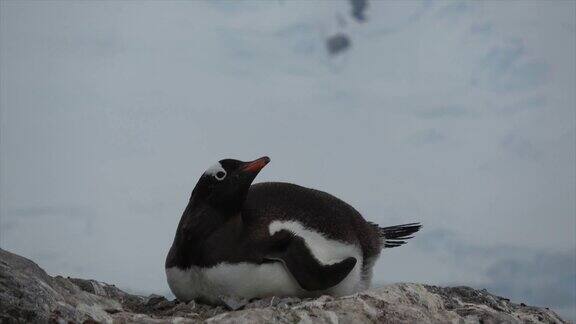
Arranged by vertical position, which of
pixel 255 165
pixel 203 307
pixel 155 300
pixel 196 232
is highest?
pixel 255 165

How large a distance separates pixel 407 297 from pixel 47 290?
3.04 m

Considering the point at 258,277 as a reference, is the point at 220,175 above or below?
above

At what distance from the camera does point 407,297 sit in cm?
694

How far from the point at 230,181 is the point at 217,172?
0.15m

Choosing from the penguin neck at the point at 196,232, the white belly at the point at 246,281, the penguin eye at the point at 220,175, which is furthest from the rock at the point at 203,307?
the penguin eye at the point at 220,175

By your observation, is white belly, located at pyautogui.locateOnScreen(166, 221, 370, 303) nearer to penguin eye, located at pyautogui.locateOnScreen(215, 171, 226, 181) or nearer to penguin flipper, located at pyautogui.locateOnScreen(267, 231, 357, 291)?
penguin flipper, located at pyautogui.locateOnScreen(267, 231, 357, 291)

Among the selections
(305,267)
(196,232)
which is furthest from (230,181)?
(305,267)

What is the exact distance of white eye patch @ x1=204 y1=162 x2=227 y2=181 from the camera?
7.09 metres

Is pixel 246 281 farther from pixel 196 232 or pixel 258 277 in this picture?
pixel 196 232

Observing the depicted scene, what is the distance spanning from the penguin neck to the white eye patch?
0.27 m

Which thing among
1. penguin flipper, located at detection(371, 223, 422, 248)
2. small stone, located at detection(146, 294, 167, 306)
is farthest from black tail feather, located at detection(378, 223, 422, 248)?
small stone, located at detection(146, 294, 167, 306)

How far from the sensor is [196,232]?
7.00 meters

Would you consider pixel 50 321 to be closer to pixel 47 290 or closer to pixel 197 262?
pixel 47 290

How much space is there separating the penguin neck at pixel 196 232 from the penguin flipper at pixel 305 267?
61 cm
